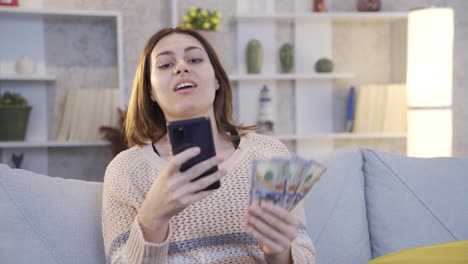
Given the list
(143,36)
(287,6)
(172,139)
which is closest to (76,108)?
(143,36)

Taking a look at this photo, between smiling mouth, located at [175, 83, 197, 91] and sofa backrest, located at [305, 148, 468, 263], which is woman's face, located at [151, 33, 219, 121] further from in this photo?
sofa backrest, located at [305, 148, 468, 263]

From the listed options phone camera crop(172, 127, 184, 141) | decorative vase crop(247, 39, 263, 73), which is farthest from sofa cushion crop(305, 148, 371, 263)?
decorative vase crop(247, 39, 263, 73)

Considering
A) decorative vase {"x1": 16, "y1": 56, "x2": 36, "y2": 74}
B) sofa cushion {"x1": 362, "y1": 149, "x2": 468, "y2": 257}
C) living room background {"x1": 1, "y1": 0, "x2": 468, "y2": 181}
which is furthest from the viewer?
living room background {"x1": 1, "y1": 0, "x2": 468, "y2": 181}

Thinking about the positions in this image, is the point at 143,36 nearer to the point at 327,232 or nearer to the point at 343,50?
the point at 343,50

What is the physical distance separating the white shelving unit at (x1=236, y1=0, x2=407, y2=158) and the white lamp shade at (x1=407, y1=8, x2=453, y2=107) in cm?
29

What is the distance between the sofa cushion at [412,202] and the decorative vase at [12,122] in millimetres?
1855

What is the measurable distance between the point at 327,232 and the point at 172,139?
27.6 inches

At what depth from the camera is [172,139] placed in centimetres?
95

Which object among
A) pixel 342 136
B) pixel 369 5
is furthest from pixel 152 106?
pixel 369 5

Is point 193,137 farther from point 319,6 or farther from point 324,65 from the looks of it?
point 319,6

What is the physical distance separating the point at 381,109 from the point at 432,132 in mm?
392

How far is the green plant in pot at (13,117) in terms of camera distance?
8.73 feet

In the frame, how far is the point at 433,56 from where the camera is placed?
2820 mm

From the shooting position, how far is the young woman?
94 cm
